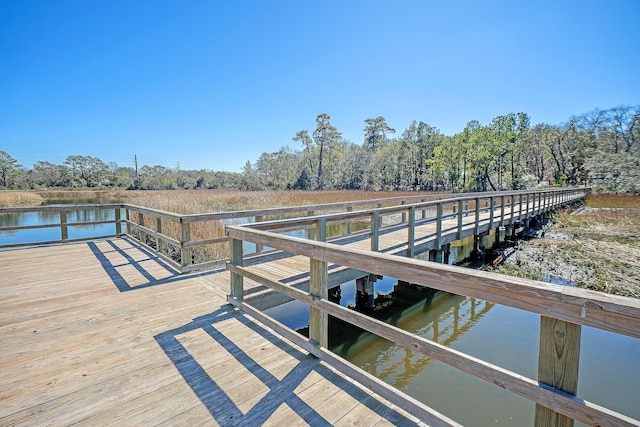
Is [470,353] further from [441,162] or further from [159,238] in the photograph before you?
[441,162]

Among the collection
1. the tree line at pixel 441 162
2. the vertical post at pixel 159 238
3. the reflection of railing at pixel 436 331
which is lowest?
the reflection of railing at pixel 436 331

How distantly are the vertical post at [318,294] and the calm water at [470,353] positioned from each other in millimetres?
2014

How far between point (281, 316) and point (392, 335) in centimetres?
407

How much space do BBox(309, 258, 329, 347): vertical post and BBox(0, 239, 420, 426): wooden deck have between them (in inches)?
7.8

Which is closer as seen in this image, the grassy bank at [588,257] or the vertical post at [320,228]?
the vertical post at [320,228]

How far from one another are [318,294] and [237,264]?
1365mm

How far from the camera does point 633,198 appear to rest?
22.6m

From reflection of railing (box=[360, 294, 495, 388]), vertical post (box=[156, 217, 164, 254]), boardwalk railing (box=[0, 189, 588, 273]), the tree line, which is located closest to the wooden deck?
boardwalk railing (box=[0, 189, 588, 273])

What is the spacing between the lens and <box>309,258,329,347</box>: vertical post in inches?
91.0

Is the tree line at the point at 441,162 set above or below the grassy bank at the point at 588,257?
above

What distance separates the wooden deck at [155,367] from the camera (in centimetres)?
183

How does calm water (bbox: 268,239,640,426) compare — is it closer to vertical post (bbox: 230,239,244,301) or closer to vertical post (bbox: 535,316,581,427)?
vertical post (bbox: 230,239,244,301)

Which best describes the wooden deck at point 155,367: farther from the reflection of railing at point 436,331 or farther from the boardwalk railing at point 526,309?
the reflection of railing at point 436,331

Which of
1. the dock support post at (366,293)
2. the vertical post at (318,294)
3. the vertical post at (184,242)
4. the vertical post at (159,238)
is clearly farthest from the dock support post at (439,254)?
the vertical post at (159,238)
